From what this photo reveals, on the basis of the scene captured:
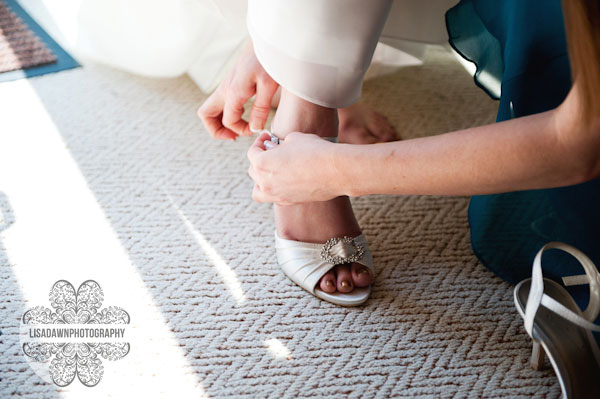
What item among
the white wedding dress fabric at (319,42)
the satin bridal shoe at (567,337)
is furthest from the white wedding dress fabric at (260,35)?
the satin bridal shoe at (567,337)

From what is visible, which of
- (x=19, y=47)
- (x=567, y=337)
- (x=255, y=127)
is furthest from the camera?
(x=19, y=47)

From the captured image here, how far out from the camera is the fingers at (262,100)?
80cm

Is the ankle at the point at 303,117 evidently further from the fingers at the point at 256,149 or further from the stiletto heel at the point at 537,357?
the stiletto heel at the point at 537,357

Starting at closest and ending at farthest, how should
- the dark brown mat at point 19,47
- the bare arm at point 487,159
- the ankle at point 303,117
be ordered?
the bare arm at point 487,159 → the ankle at point 303,117 → the dark brown mat at point 19,47

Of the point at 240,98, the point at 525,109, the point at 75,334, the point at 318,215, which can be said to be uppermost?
the point at 525,109

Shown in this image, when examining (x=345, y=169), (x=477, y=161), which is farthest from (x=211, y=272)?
(x=477, y=161)

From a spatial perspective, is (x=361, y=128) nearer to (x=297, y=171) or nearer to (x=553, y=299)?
(x=297, y=171)

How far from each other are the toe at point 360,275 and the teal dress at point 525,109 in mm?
166

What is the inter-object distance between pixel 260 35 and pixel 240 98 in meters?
0.13

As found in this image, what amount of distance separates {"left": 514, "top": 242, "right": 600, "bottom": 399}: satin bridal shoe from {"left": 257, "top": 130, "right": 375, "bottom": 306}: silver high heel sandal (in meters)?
0.21

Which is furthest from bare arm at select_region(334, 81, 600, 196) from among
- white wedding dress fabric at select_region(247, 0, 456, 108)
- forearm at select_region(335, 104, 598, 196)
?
white wedding dress fabric at select_region(247, 0, 456, 108)

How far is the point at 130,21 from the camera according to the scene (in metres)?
1.06

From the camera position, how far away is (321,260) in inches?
30.9

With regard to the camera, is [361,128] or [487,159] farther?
[361,128]
